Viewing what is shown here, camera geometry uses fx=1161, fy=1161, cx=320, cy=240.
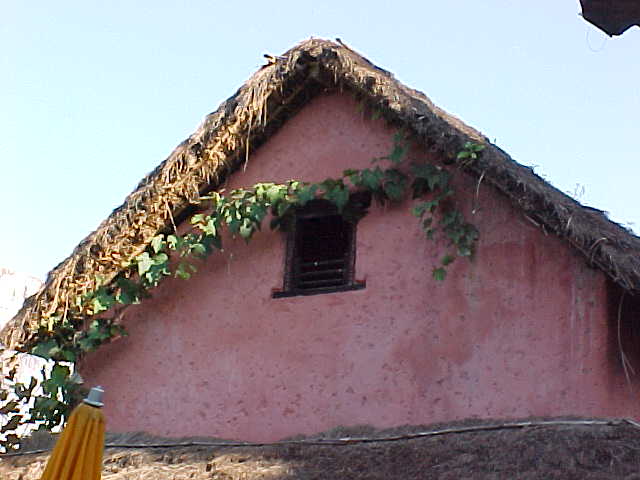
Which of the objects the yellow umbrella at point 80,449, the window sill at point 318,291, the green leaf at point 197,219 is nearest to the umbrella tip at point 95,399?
the yellow umbrella at point 80,449

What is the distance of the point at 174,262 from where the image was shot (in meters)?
7.47

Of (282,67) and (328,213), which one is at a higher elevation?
(282,67)

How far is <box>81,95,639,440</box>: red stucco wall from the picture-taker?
6.14 metres

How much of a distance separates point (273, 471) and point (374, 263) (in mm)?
1500

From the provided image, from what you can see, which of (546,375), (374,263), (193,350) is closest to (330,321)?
(374,263)

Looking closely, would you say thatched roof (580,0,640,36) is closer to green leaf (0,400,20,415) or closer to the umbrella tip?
the umbrella tip

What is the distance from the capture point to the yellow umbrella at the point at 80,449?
4.78 m

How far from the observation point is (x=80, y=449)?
4820 millimetres

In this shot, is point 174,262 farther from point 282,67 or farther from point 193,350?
point 282,67

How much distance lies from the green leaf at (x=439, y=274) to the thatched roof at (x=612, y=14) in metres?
3.15

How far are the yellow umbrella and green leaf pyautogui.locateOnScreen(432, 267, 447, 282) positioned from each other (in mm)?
2337

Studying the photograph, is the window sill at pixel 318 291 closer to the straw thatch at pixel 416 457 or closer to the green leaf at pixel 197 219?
the green leaf at pixel 197 219

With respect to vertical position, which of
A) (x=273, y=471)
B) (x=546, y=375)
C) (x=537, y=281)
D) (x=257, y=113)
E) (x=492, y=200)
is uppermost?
(x=257, y=113)

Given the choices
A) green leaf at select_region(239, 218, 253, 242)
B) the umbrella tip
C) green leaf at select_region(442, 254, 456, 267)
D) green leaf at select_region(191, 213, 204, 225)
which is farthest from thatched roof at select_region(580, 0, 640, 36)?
green leaf at select_region(191, 213, 204, 225)
